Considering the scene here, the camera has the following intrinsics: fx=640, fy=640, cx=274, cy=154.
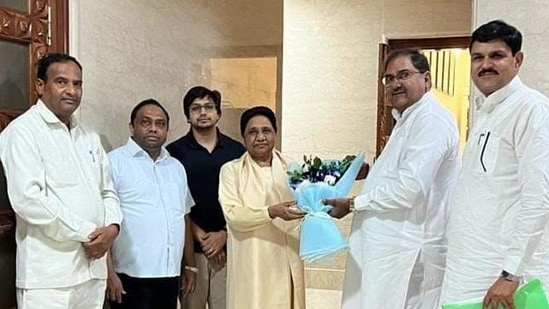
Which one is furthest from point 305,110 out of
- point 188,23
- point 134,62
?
point 134,62

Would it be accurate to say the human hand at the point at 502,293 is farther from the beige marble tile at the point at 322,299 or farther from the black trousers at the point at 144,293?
the beige marble tile at the point at 322,299

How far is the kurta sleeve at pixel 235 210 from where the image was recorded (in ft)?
9.01

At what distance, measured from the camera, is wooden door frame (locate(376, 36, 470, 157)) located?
464 centimetres

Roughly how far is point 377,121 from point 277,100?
1.04 meters

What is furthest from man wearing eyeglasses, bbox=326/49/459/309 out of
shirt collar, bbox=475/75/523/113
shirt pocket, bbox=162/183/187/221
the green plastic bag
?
shirt pocket, bbox=162/183/187/221

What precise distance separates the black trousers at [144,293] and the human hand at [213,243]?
10.9 inches

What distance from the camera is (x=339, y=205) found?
2.53 m

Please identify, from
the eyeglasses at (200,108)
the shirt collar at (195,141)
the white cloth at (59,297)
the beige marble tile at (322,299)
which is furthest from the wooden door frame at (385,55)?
the white cloth at (59,297)

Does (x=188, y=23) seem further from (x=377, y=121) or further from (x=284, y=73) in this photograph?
(x=377, y=121)

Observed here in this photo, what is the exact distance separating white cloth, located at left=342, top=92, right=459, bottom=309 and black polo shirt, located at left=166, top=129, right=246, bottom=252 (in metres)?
0.93

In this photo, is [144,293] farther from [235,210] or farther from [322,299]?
[322,299]

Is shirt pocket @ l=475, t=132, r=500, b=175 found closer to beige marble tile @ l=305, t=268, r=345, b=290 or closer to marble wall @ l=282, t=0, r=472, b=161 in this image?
marble wall @ l=282, t=0, r=472, b=161

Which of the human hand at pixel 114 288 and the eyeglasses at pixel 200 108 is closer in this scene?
the human hand at pixel 114 288

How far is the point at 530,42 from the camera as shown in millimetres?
2654
